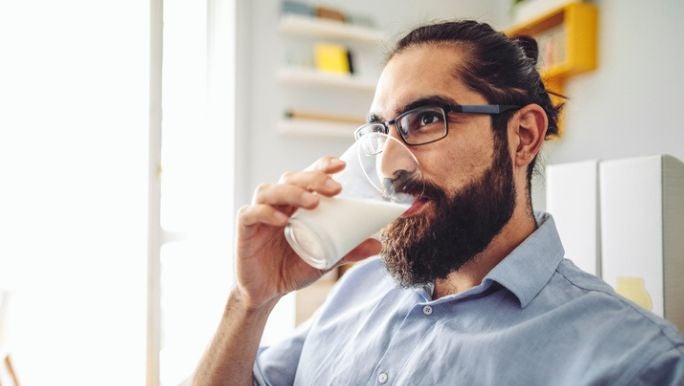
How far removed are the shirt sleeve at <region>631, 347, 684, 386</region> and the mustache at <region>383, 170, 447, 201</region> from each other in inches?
15.9

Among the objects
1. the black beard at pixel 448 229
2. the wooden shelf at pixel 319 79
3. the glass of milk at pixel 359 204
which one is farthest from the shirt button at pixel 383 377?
the wooden shelf at pixel 319 79

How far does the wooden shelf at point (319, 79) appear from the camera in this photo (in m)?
2.76

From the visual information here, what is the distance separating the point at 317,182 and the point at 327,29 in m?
2.31

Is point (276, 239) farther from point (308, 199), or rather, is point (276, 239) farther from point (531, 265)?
point (531, 265)

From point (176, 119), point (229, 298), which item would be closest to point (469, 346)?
point (229, 298)

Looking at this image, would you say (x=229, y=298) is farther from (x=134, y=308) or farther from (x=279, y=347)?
(x=134, y=308)

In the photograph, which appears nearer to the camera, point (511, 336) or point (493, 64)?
point (511, 336)

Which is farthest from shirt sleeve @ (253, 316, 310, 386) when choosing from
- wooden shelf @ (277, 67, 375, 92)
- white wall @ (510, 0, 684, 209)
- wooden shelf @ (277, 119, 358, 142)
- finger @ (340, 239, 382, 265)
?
wooden shelf @ (277, 67, 375, 92)

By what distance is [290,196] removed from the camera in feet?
2.29

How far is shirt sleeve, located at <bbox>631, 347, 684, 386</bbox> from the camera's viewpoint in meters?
0.67

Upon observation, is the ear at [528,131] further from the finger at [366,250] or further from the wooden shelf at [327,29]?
the wooden shelf at [327,29]

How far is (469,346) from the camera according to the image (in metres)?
0.80

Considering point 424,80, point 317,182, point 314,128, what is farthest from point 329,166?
point 314,128

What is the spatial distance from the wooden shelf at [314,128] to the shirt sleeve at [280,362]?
1762mm
